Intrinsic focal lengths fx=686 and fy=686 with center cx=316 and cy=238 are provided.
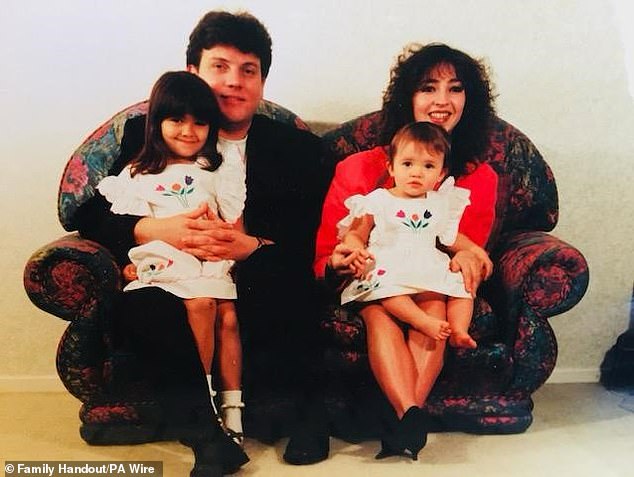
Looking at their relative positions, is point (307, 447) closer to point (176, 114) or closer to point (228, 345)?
point (228, 345)

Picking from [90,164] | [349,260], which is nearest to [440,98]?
[349,260]

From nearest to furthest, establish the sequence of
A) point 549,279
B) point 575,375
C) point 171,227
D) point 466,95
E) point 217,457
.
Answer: point 217,457, point 171,227, point 549,279, point 466,95, point 575,375

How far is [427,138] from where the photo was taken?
194cm

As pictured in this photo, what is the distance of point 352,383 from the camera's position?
195 cm

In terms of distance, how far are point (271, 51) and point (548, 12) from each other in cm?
86

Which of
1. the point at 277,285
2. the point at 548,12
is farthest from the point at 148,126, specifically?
the point at 548,12

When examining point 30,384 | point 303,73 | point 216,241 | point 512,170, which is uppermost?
point 303,73

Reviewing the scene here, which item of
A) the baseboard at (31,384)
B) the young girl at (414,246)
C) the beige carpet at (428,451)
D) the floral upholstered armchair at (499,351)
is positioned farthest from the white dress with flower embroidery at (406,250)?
the baseboard at (31,384)

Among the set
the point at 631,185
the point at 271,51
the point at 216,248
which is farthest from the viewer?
the point at 631,185

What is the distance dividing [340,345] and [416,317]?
228 millimetres

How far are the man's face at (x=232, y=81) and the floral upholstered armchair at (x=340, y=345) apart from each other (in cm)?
10

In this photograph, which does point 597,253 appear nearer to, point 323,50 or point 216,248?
point 323,50

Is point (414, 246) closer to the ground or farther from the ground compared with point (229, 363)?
farther from the ground

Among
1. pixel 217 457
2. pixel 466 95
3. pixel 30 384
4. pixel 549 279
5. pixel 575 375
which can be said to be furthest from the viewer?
pixel 575 375
